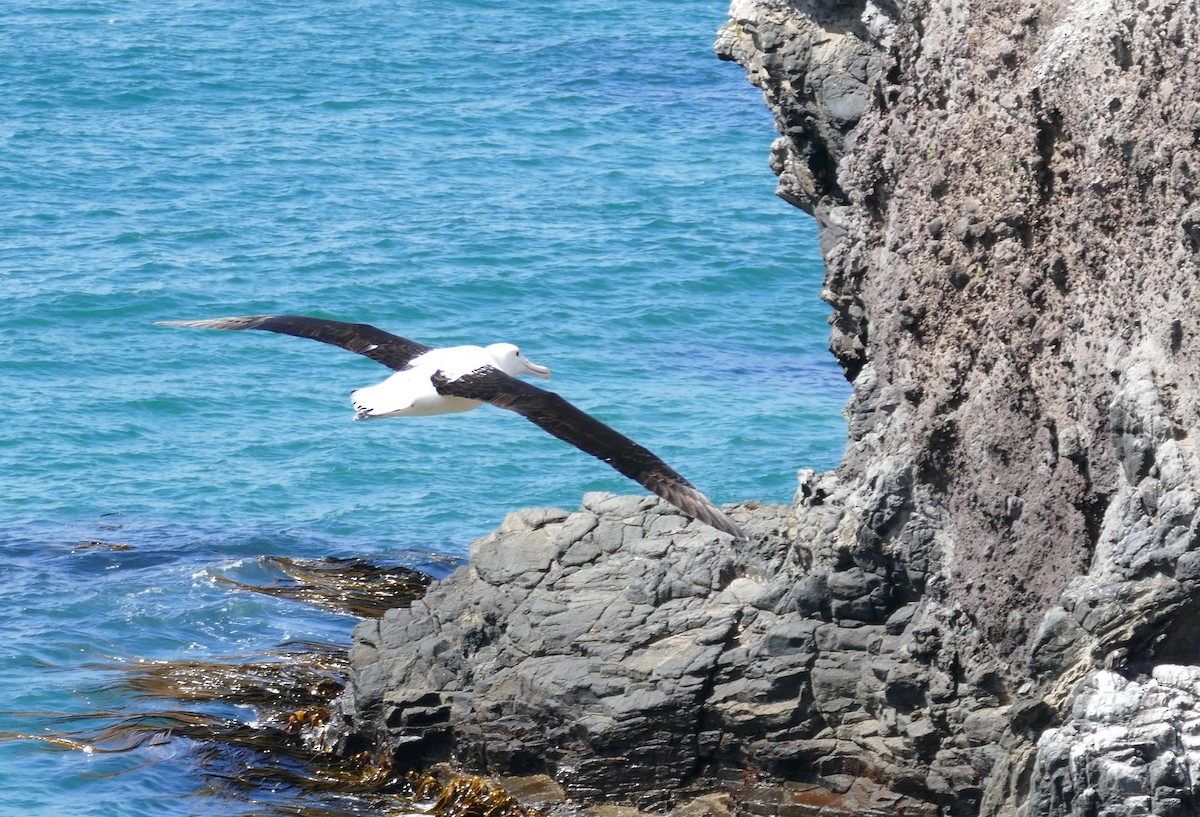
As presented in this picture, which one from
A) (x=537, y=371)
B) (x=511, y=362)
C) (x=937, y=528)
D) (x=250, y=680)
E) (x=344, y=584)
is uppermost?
(x=511, y=362)

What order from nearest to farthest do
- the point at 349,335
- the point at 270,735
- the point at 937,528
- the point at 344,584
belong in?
the point at 937,528 < the point at 349,335 < the point at 270,735 < the point at 344,584

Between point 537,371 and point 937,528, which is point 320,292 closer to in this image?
point 537,371

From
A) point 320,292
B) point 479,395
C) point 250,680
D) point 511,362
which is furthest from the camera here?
point 320,292

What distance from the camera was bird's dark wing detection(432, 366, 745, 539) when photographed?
9.78m

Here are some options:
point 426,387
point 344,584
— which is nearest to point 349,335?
point 426,387

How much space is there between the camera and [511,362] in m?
12.0

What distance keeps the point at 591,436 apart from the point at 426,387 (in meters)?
1.51

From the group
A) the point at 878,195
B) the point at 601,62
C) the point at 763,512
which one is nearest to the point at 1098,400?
the point at 878,195

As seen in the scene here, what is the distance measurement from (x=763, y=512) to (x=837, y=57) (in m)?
3.48

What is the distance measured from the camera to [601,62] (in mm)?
35406

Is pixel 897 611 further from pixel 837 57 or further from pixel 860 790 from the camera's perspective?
pixel 837 57

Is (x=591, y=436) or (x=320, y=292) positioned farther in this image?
(x=320, y=292)

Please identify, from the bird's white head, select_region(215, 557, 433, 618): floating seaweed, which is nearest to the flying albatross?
the bird's white head

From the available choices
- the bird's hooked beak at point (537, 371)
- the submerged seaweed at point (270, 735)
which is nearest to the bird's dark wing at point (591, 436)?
the bird's hooked beak at point (537, 371)
